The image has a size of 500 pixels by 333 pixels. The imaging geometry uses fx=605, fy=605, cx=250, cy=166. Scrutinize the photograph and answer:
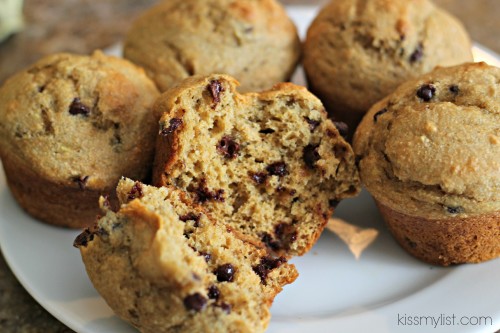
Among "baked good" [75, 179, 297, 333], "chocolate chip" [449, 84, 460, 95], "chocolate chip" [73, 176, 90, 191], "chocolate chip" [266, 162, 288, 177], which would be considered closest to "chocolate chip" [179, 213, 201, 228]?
"baked good" [75, 179, 297, 333]

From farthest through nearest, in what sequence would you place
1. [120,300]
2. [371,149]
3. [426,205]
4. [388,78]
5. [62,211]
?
1. [388,78]
2. [62,211]
3. [371,149]
4. [426,205]
5. [120,300]

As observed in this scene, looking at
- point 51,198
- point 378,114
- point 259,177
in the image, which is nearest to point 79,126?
point 51,198

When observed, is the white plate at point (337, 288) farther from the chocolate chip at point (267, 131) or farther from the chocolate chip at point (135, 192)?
the chocolate chip at point (267, 131)

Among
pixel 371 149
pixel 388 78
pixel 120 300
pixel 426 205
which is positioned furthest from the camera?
pixel 388 78

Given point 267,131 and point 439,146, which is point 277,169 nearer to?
point 267,131

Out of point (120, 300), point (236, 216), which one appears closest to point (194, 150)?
point (236, 216)

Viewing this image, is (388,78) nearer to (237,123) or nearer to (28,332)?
(237,123)

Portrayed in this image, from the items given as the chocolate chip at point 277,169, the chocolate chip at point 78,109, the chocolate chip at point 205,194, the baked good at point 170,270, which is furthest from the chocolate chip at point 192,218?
the chocolate chip at point 78,109
